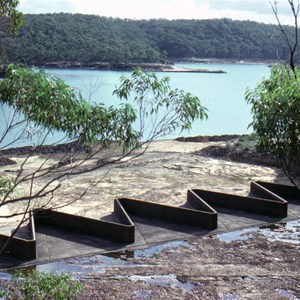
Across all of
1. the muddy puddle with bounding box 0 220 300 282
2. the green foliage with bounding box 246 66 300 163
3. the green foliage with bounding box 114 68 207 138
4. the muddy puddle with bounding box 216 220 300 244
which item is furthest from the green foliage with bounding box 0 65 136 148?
the muddy puddle with bounding box 216 220 300 244

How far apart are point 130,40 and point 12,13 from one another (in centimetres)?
1889

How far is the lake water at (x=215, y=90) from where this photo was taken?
54.2ft

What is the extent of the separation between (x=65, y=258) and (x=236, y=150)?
9152mm

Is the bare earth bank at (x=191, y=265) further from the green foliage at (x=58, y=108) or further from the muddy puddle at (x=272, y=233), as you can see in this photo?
the green foliage at (x=58, y=108)

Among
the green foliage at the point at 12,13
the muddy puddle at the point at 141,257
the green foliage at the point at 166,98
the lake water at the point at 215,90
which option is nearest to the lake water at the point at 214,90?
the lake water at the point at 215,90

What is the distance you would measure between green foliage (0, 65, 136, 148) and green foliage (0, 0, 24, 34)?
584 mm

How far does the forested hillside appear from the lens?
40.7 ft

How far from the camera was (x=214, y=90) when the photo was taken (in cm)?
4616

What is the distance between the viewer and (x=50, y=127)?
6035 millimetres

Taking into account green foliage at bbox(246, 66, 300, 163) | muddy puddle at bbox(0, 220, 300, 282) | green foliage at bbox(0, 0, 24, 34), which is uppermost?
green foliage at bbox(0, 0, 24, 34)

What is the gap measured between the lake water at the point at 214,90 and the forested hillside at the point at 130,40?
654 millimetres

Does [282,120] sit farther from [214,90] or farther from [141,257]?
[214,90]

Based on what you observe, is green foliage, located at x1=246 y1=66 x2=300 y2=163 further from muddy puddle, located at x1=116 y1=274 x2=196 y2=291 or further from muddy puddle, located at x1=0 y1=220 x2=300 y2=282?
muddy puddle, located at x1=116 y1=274 x2=196 y2=291

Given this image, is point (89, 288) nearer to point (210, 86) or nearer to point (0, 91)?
point (0, 91)
